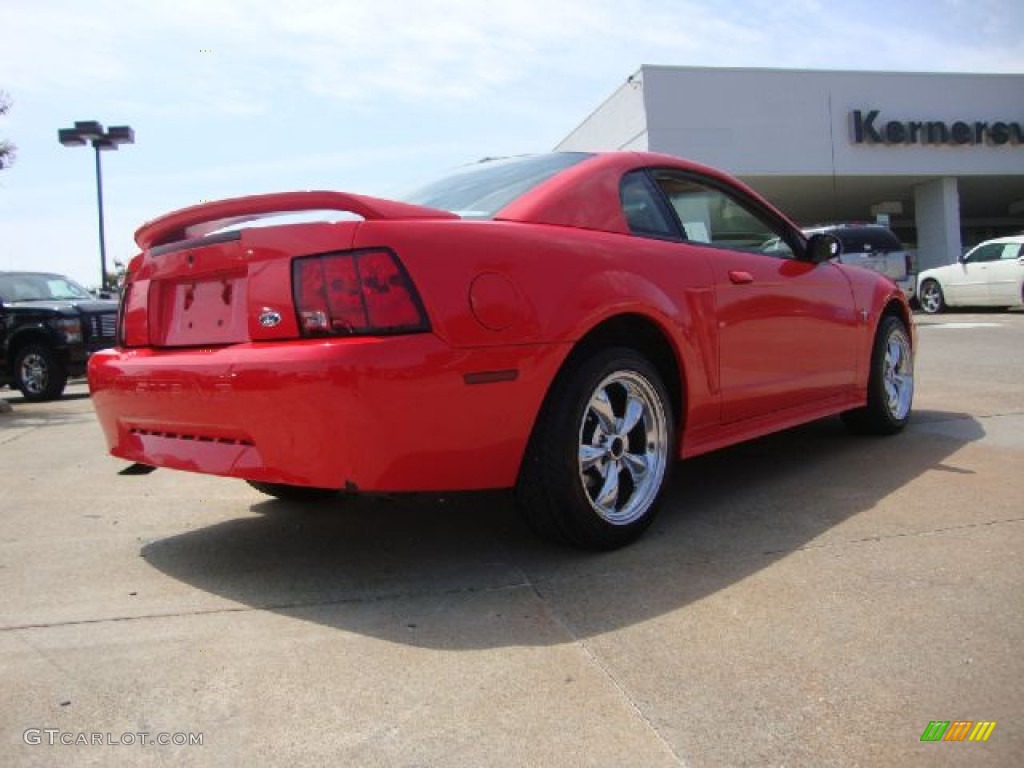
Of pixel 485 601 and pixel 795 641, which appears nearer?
pixel 795 641

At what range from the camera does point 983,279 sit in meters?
16.9

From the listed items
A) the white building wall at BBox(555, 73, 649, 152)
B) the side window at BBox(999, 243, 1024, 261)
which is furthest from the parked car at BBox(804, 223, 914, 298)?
the white building wall at BBox(555, 73, 649, 152)

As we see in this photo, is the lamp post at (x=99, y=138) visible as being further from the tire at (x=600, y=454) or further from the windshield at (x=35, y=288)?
the tire at (x=600, y=454)

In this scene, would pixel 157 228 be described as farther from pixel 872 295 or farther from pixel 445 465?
pixel 872 295

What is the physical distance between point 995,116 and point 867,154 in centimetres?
449

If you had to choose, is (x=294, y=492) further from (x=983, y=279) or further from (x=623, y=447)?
(x=983, y=279)

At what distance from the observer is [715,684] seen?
2.29m

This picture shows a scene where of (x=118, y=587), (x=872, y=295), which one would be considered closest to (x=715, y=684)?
(x=118, y=587)

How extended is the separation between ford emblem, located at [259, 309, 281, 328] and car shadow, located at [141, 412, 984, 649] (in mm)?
904

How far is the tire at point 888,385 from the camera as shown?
16.9 ft

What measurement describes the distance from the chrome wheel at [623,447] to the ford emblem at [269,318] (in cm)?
109

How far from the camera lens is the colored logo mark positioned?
2.02 m

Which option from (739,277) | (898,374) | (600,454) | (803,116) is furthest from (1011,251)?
(600,454)

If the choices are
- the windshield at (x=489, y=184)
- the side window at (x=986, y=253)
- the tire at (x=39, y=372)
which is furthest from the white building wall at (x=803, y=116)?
the windshield at (x=489, y=184)
